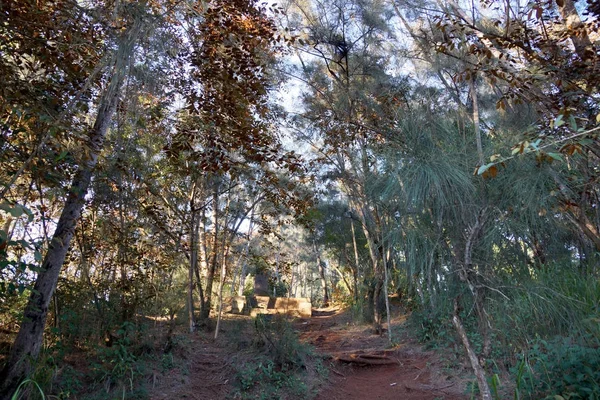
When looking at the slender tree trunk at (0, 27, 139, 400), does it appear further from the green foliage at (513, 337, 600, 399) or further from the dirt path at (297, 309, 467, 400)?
the green foliage at (513, 337, 600, 399)

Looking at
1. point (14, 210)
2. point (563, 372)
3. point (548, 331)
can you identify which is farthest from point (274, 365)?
point (14, 210)

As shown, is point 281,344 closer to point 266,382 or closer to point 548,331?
point 266,382

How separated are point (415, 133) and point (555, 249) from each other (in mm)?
2391

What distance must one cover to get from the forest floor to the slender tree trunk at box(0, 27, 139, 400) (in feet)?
4.80

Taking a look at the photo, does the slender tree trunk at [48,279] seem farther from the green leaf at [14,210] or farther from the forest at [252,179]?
the green leaf at [14,210]

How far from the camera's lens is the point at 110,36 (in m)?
3.93

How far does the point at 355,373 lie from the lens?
693 cm

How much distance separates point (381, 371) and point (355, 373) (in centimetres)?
43

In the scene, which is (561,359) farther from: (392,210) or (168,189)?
(168,189)

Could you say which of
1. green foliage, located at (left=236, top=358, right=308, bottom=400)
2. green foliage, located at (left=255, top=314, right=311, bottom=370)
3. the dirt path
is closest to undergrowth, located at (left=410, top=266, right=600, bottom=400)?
the dirt path

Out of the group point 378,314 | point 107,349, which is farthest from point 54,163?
point 378,314

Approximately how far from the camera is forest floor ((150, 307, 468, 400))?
17.2 feet

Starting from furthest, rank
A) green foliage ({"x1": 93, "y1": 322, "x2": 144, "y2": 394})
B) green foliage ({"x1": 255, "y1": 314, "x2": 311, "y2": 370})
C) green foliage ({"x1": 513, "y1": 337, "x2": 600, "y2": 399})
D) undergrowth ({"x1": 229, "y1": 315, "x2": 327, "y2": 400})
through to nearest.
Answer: green foliage ({"x1": 255, "y1": 314, "x2": 311, "y2": 370}), undergrowth ({"x1": 229, "y1": 315, "x2": 327, "y2": 400}), green foliage ({"x1": 93, "y1": 322, "x2": 144, "y2": 394}), green foliage ({"x1": 513, "y1": 337, "x2": 600, "y2": 399})

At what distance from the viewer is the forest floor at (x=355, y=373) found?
5.23m
